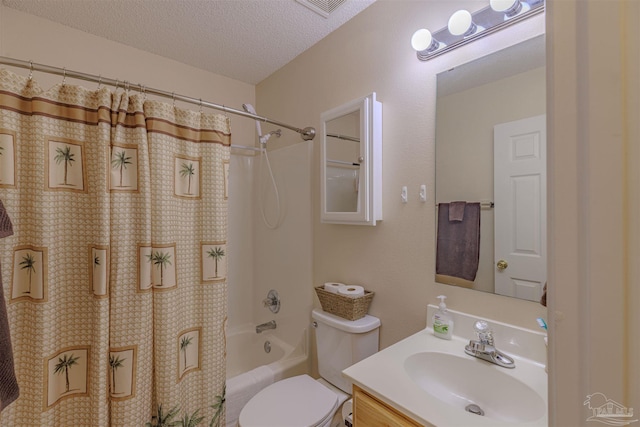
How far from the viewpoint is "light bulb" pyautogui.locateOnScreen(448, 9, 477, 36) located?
1083mm

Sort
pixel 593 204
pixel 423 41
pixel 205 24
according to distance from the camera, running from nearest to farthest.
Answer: pixel 593 204 < pixel 423 41 < pixel 205 24

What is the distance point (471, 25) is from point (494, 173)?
23.0 inches

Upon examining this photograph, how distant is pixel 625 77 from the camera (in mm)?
306

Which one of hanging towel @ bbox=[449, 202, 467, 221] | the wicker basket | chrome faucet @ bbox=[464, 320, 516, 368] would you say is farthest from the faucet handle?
the wicker basket

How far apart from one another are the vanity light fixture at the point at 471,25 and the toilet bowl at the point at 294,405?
1.64 meters

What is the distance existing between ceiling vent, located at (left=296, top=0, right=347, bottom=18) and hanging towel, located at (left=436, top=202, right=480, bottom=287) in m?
1.23

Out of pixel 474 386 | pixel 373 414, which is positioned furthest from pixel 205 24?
pixel 474 386

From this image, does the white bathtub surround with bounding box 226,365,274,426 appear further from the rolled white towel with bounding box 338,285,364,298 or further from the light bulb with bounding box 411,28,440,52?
the light bulb with bounding box 411,28,440,52

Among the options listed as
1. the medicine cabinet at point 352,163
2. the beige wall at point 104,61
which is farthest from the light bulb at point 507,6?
the beige wall at point 104,61

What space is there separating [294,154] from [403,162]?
35.0 inches

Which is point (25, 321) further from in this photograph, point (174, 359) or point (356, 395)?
point (356, 395)

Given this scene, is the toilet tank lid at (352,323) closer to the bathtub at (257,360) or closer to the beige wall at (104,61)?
the bathtub at (257,360)

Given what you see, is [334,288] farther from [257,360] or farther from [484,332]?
[257,360]

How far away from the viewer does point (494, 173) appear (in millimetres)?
1076
